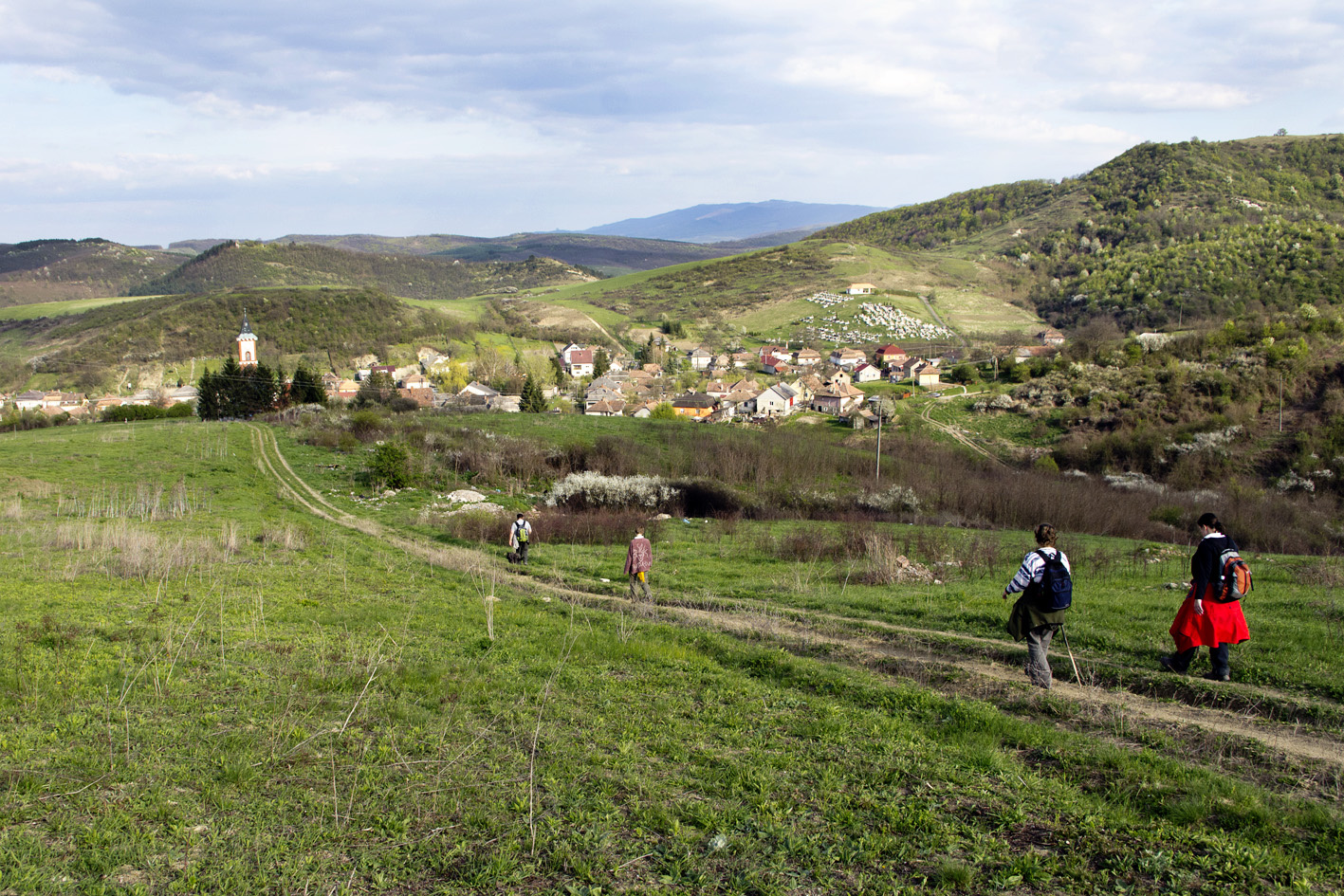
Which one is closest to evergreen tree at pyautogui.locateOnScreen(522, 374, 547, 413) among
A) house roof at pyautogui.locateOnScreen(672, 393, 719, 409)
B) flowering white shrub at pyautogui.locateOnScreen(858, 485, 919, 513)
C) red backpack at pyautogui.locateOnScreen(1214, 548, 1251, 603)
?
house roof at pyautogui.locateOnScreen(672, 393, 719, 409)

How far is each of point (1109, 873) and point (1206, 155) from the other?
205m

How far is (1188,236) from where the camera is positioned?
128875 millimetres

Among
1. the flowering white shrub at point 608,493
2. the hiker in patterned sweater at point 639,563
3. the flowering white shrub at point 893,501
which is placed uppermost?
the hiker in patterned sweater at point 639,563

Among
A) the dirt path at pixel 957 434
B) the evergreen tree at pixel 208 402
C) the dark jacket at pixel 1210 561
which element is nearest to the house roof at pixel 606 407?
the dirt path at pixel 957 434

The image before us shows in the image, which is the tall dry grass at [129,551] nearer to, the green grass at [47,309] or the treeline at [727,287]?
Result: the treeline at [727,287]

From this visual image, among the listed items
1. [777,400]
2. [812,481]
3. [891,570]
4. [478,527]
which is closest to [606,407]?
[777,400]

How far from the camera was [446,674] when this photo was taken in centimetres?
866

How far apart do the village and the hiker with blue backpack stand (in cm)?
5781

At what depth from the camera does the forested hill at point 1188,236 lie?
10044 centimetres

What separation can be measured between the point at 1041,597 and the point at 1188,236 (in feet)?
503

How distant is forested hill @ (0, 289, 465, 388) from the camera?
11444cm

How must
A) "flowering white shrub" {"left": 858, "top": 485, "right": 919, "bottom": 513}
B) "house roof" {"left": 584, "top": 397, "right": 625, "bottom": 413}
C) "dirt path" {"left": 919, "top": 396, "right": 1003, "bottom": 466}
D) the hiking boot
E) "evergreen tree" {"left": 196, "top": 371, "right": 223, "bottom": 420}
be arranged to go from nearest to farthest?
the hiking boot < "flowering white shrub" {"left": 858, "top": 485, "right": 919, "bottom": 513} < "dirt path" {"left": 919, "top": 396, "right": 1003, "bottom": 466} < "evergreen tree" {"left": 196, "top": 371, "right": 223, "bottom": 420} < "house roof" {"left": 584, "top": 397, "right": 625, "bottom": 413}

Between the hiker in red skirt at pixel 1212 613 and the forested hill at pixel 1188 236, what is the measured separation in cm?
10343

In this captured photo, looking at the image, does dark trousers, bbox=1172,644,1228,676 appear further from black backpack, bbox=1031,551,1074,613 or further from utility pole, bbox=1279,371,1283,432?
utility pole, bbox=1279,371,1283,432
